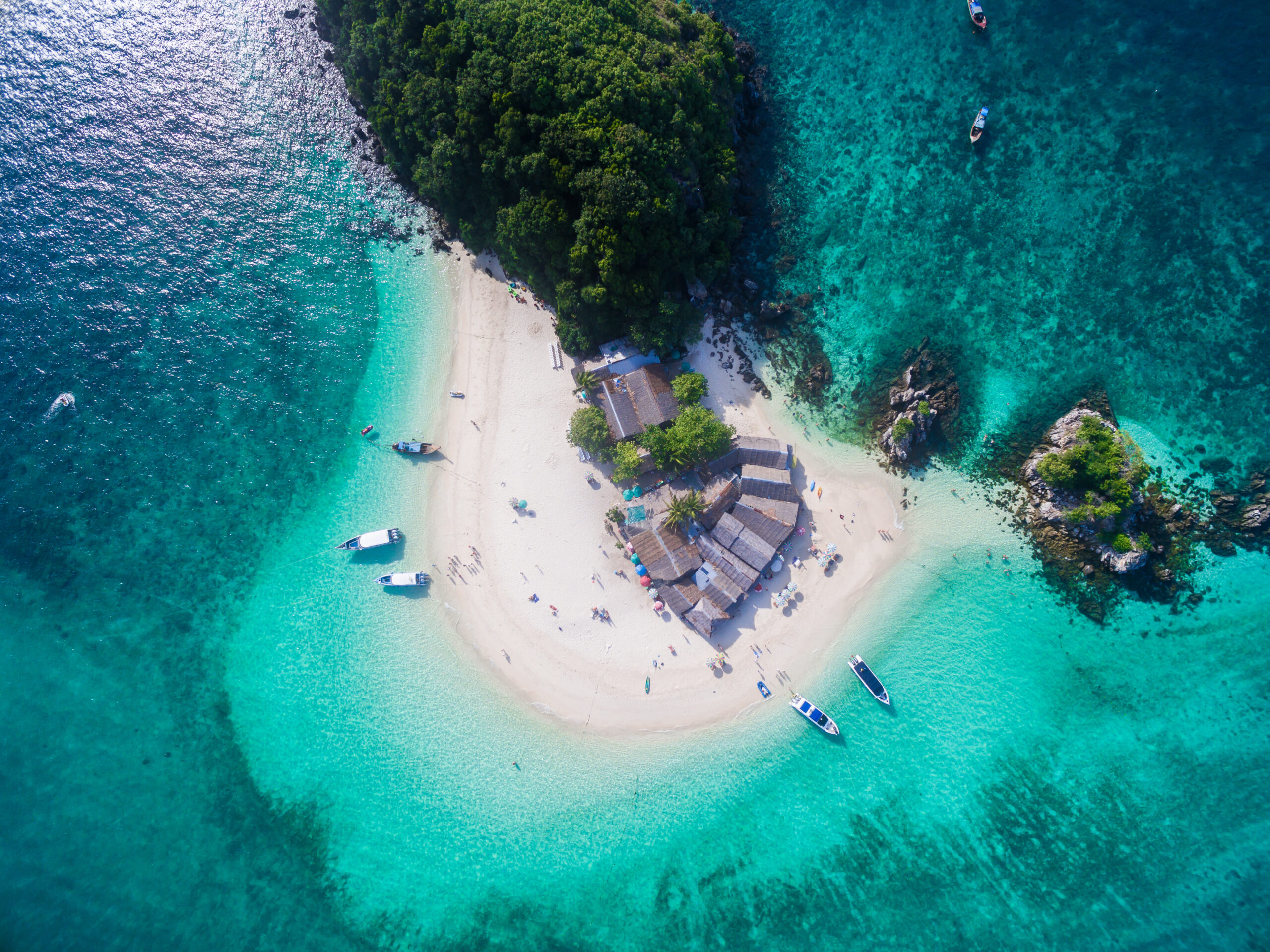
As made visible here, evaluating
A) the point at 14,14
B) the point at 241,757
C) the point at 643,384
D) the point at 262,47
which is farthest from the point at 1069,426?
the point at 14,14

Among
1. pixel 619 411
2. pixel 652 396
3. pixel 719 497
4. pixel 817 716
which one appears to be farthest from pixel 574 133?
pixel 817 716

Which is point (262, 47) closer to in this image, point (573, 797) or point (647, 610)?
point (647, 610)

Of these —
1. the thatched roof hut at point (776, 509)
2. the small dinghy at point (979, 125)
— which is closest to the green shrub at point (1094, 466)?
the thatched roof hut at point (776, 509)

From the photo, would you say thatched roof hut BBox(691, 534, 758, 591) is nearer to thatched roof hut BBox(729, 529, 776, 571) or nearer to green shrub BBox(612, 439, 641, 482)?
thatched roof hut BBox(729, 529, 776, 571)

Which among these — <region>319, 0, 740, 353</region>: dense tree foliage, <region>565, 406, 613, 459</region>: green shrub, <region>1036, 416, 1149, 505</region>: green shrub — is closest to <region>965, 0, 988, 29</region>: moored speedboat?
<region>319, 0, 740, 353</region>: dense tree foliage

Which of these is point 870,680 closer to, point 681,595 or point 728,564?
point 728,564

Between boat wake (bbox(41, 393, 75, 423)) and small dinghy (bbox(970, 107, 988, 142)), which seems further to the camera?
boat wake (bbox(41, 393, 75, 423))
